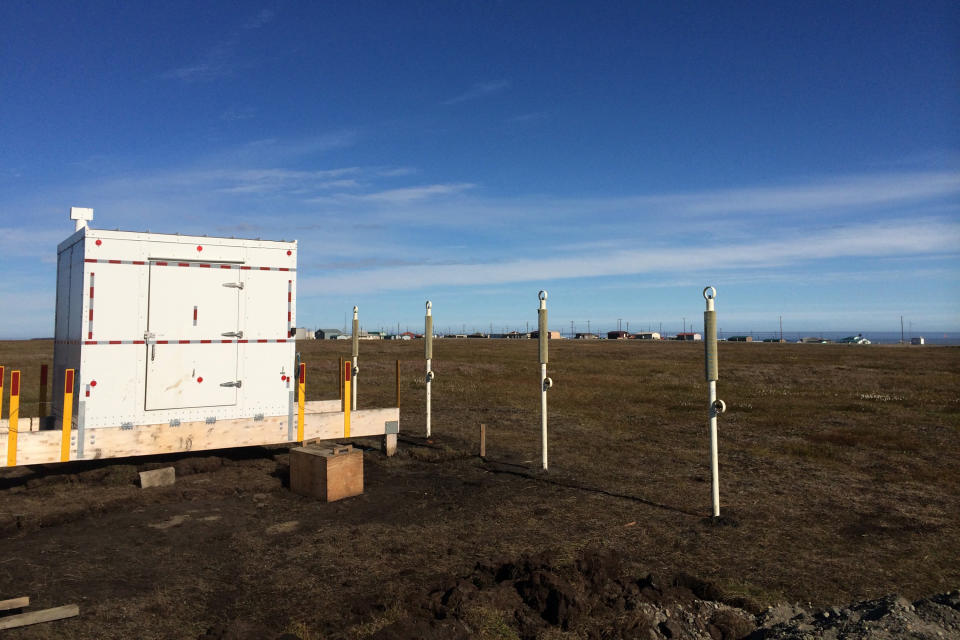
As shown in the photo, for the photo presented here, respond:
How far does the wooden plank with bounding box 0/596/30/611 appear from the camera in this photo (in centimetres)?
509

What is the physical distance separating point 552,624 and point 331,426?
6.41m

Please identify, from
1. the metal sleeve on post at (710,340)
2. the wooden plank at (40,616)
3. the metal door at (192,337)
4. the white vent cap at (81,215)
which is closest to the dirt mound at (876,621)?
the metal sleeve on post at (710,340)

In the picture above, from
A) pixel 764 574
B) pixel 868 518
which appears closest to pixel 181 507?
pixel 764 574

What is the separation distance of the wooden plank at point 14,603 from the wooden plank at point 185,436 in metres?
3.53

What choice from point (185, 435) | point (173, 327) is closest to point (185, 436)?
point (185, 435)

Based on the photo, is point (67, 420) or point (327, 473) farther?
point (327, 473)

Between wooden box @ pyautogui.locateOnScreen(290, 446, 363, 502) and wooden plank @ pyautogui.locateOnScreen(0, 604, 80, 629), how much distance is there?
3.73 meters

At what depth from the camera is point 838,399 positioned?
2289 cm

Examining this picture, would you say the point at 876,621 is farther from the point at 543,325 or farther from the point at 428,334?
the point at 428,334

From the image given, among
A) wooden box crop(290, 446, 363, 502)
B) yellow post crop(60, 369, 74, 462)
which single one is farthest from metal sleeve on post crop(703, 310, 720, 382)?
yellow post crop(60, 369, 74, 462)

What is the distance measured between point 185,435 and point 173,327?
5.62 feet

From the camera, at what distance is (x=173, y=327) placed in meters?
9.75

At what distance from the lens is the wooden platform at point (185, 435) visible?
27.3 ft

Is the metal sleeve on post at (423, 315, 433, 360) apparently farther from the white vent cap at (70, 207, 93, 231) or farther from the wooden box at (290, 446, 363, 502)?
the white vent cap at (70, 207, 93, 231)
